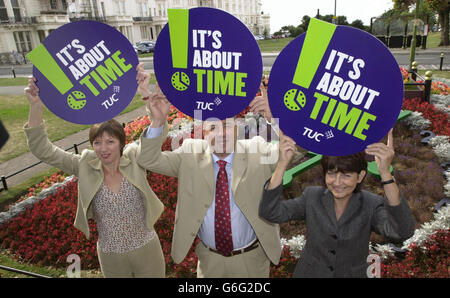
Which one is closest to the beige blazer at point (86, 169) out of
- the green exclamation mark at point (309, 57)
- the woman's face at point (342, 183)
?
the green exclamation mark at point (309, 57)

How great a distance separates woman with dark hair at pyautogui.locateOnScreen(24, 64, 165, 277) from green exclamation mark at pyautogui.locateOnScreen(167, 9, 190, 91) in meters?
0.38

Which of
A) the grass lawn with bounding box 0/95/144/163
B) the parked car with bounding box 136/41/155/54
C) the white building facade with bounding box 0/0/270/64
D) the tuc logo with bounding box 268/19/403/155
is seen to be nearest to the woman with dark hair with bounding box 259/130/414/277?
the tuc logo with bounding box 268/19/403/155

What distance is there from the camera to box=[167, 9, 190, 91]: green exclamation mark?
256 centimetres

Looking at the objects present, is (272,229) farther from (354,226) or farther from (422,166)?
(422,166)

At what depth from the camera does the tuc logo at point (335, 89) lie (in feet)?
7.08

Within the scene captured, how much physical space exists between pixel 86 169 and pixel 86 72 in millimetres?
844

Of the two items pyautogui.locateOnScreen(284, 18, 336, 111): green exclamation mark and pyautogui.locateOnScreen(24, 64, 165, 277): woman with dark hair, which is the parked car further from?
pyautogui.locateOnScreen(284, 18, 336, 111): green exclamation mark

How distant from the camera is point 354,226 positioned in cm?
228

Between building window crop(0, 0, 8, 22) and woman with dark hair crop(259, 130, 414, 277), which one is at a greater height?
building window crop(0, 0, 8, 22)

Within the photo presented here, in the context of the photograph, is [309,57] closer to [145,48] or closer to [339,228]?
[339,228]

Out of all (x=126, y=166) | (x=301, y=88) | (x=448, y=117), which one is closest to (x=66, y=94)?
(x=126, y=166)

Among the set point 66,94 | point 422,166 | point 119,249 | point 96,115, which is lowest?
point 422,166

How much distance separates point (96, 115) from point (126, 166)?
1.68ft

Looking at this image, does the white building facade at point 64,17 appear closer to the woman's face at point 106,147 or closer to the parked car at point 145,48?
the parked car at point 145,48
